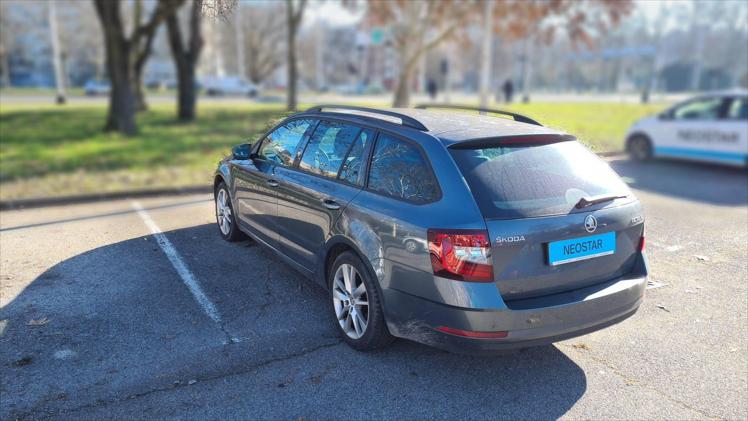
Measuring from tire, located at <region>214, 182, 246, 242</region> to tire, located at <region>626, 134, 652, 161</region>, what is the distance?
10.0 metres

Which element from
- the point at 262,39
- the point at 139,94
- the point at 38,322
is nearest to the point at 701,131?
the point at 38,322

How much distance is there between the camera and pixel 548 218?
3303mm

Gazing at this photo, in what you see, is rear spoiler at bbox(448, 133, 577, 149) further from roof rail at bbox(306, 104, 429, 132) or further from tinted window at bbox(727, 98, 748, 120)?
tinted window at bbox(727, 98, 748, 120)

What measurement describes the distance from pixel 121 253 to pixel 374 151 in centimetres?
339

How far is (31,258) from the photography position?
5699 mm

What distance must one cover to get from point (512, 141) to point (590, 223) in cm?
72

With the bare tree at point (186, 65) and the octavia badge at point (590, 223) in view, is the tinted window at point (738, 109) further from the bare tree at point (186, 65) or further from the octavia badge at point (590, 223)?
the bare tree at point (186, 65)

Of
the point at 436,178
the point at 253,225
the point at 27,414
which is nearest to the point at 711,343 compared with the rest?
the point at 436,178

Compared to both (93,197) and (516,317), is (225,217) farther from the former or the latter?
(516,317)

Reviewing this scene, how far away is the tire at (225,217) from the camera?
607cm

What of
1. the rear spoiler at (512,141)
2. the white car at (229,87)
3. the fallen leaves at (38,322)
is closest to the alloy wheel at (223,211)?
the fallen leaves at (38,322)

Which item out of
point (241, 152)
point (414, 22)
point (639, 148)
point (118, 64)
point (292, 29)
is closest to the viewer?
point (241, 152)

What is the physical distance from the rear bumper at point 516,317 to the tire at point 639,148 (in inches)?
400

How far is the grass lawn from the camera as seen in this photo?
30.7 ft
